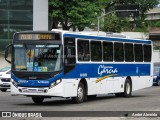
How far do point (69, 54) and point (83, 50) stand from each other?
1278mm

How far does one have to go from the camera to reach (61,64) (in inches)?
823

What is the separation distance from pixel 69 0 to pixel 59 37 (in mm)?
42813

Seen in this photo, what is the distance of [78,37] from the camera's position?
877 inches

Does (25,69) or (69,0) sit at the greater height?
(69,0)

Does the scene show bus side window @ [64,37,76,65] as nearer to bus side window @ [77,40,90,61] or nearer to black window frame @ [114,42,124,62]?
bus side window @ [77,40,90,61]

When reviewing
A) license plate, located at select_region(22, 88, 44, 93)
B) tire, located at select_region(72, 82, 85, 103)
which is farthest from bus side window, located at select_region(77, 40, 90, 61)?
license plate, located at select_region(22, 88, 44, 93)

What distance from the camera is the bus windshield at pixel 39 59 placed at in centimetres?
2091

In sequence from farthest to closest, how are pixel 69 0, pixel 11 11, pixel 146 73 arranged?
pixel 69 0 → pixel 11 11 → pixel 146 73

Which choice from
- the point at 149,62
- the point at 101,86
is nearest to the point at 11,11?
the point at 149,62

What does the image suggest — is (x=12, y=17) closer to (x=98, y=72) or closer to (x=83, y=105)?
(x=98, y=72)

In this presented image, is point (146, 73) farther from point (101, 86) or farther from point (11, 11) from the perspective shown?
point (11, 11)

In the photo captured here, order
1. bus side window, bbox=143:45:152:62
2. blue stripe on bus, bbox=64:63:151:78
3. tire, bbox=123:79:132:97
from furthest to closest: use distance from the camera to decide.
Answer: bus side window, bbox=143:45:152:62 < tire, bbox=123:79:132:97 < blue stripe on bus, bbox=64:63:151:78

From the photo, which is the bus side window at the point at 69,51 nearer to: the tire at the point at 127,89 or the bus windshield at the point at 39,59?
the bus windshield at the point at 39,59

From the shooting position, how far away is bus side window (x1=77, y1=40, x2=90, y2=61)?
22.2 m
